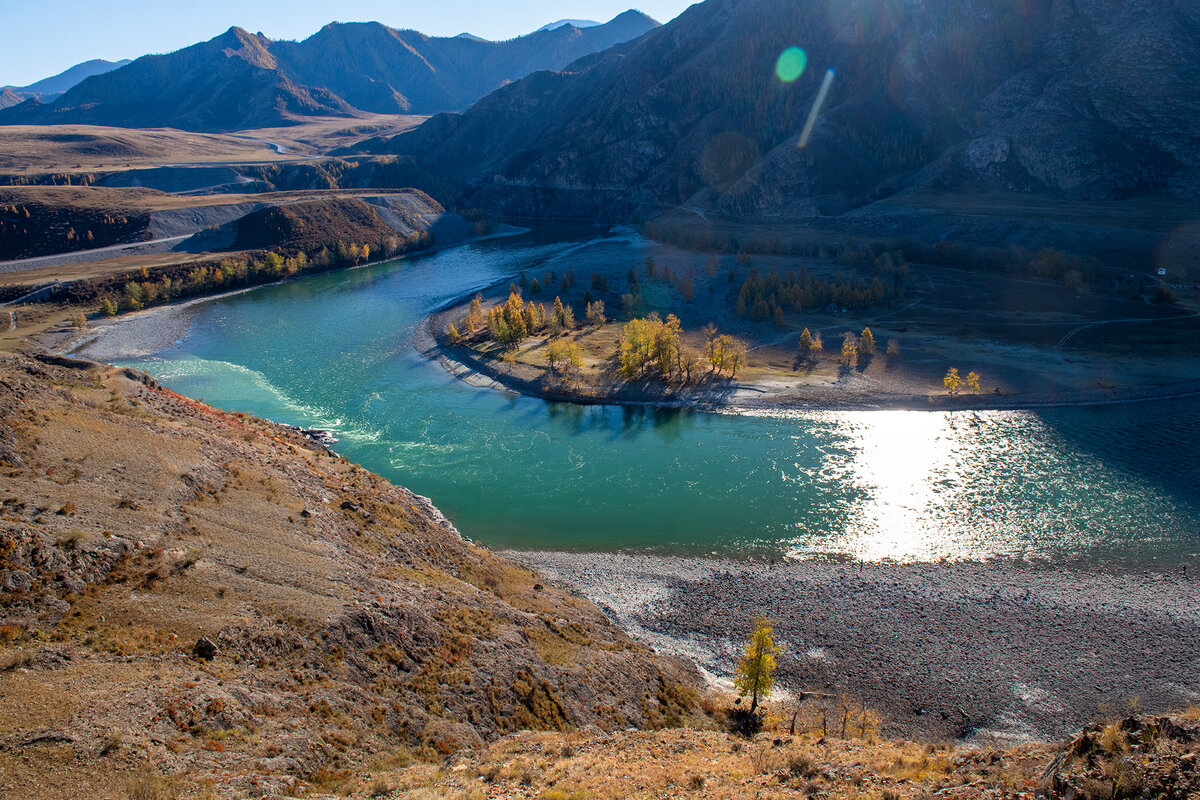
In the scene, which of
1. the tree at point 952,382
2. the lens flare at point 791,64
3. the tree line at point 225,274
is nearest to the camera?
the tree at point 952,382

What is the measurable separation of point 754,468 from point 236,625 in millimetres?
41332

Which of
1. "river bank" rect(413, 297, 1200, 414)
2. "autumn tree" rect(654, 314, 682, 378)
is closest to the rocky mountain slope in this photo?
"river bank" rect(413, 297, 1200, 414)

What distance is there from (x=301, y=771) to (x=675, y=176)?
189511mm

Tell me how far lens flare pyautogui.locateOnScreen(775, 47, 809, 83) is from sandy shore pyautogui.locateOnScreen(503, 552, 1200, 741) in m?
180

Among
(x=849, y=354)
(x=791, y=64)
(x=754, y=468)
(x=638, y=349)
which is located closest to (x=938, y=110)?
(x=791, y=64)

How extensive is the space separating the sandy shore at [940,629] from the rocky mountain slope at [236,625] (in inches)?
195

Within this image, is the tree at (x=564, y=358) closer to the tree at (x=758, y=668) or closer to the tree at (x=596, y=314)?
the tree at (x=596, y=314)

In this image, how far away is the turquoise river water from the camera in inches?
1794

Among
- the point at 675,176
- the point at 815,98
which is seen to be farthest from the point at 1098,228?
the point at 675,176

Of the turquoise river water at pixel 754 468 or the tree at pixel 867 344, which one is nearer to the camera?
the turquoise river water at pixel 754 468

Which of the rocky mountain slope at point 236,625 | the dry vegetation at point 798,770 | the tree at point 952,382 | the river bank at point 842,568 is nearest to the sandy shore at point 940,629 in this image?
the river bank at point 842,568

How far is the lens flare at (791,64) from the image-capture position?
619 feet

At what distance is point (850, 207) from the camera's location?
149625 millimetres

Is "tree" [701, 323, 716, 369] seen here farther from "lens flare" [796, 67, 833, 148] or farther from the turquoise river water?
"lens flare" [796, 67, 833, 148]
